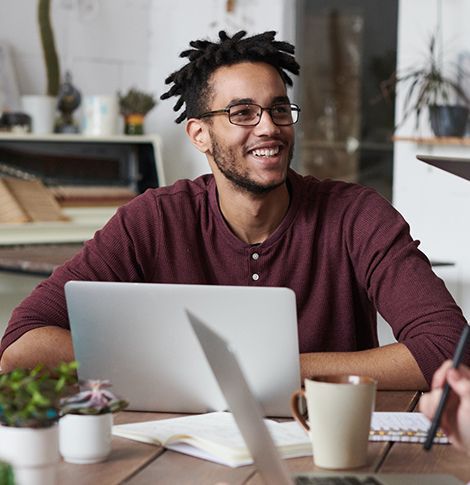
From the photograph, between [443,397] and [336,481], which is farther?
[336,481]

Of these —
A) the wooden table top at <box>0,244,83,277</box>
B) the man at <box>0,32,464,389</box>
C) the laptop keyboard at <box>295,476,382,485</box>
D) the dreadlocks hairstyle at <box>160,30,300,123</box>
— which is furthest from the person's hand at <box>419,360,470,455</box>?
the wooden table top at <box>0,244,83,277</box>

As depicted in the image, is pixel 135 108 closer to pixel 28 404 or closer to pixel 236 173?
pixel 236 173

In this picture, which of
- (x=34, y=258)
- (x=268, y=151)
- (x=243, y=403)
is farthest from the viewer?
(x=34, y=258)

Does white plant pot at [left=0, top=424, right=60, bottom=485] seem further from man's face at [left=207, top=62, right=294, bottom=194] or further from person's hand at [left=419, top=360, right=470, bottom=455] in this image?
man's face at [left=207, top=62, right=294, bottom=194]

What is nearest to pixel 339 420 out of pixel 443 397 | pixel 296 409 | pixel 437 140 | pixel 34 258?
pixel 296 409

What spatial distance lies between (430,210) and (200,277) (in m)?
2.29

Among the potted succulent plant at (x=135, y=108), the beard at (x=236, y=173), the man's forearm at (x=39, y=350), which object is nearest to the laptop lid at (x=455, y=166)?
the beard at (x=236, y=173)

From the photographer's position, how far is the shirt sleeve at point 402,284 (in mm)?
1907

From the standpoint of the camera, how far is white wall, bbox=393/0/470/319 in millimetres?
4238

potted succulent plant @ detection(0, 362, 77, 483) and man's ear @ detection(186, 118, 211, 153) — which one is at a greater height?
man's ear @ detection(186, 118, 211, 153)

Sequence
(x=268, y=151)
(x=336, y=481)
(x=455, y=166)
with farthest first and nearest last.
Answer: (x=268, y=151) < (x=455, y=166) < (x=336, y=481)

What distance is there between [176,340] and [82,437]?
0.83 feet

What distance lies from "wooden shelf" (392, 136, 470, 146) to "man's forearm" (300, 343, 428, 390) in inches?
95.2

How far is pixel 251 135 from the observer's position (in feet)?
7.12
